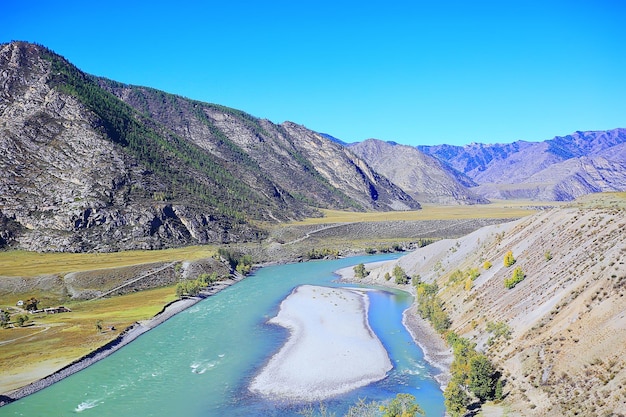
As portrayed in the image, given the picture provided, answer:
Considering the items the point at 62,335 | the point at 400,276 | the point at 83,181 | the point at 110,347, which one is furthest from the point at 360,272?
the point at 83,181

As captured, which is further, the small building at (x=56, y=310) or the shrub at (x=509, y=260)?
the small building at (x=56, y=310)

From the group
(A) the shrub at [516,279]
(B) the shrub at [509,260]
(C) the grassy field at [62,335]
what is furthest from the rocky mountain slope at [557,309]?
(C) the grassy field at [62,335]

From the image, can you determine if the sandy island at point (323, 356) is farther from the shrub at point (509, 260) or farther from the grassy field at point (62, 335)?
the grassy field at point (62, 335)

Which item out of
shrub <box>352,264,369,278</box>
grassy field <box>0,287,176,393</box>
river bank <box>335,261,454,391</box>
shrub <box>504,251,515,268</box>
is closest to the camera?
river bank <box>335,261,454,391</box>

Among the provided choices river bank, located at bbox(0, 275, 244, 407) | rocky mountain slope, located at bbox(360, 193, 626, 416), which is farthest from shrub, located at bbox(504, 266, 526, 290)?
river bank, located at bbox(0, 275, 244, 407)

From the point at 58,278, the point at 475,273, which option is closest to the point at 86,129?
the point at 58,278

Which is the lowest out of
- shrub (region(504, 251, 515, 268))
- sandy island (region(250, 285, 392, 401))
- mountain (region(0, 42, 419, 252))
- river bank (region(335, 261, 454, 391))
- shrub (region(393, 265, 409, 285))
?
river bank (region(335, 261, 454, 391))

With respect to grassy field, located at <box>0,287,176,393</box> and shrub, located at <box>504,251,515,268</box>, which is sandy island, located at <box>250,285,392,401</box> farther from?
grassy field, located at <box>0,287,176,393</box>
